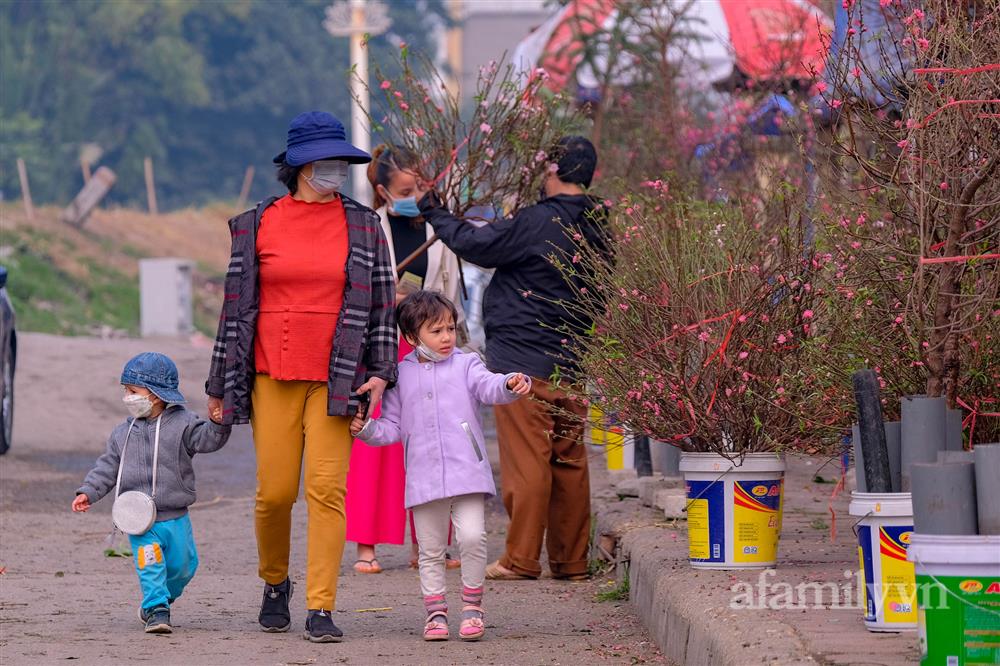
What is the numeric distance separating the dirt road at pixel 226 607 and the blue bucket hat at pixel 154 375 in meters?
0.90

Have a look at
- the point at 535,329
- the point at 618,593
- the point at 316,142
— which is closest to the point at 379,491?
the point at 535,329

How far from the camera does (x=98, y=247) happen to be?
125ft

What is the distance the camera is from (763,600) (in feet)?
17.4

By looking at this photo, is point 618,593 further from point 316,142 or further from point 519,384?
point 316,142

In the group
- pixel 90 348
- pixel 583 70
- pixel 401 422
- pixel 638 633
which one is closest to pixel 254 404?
pixel 401 422

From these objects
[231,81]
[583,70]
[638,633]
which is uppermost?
[231,81]

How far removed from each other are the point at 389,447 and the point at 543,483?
0.95 metres

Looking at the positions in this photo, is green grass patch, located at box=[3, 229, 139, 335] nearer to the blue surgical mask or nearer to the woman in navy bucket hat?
the blue surgical mask

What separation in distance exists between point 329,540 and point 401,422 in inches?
21.3

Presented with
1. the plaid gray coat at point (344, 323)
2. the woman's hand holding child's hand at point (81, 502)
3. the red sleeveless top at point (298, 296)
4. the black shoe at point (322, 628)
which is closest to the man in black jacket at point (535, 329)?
the plaid gray coat at point (344, 323)

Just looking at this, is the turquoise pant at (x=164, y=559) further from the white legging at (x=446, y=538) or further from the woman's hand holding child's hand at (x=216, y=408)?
the white legging at (x=446, y=538)

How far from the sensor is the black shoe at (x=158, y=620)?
20.5ft

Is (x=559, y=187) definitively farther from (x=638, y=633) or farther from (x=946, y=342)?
(x=946, y=342)

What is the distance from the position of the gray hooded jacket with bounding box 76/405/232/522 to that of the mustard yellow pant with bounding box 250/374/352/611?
1.08ft
